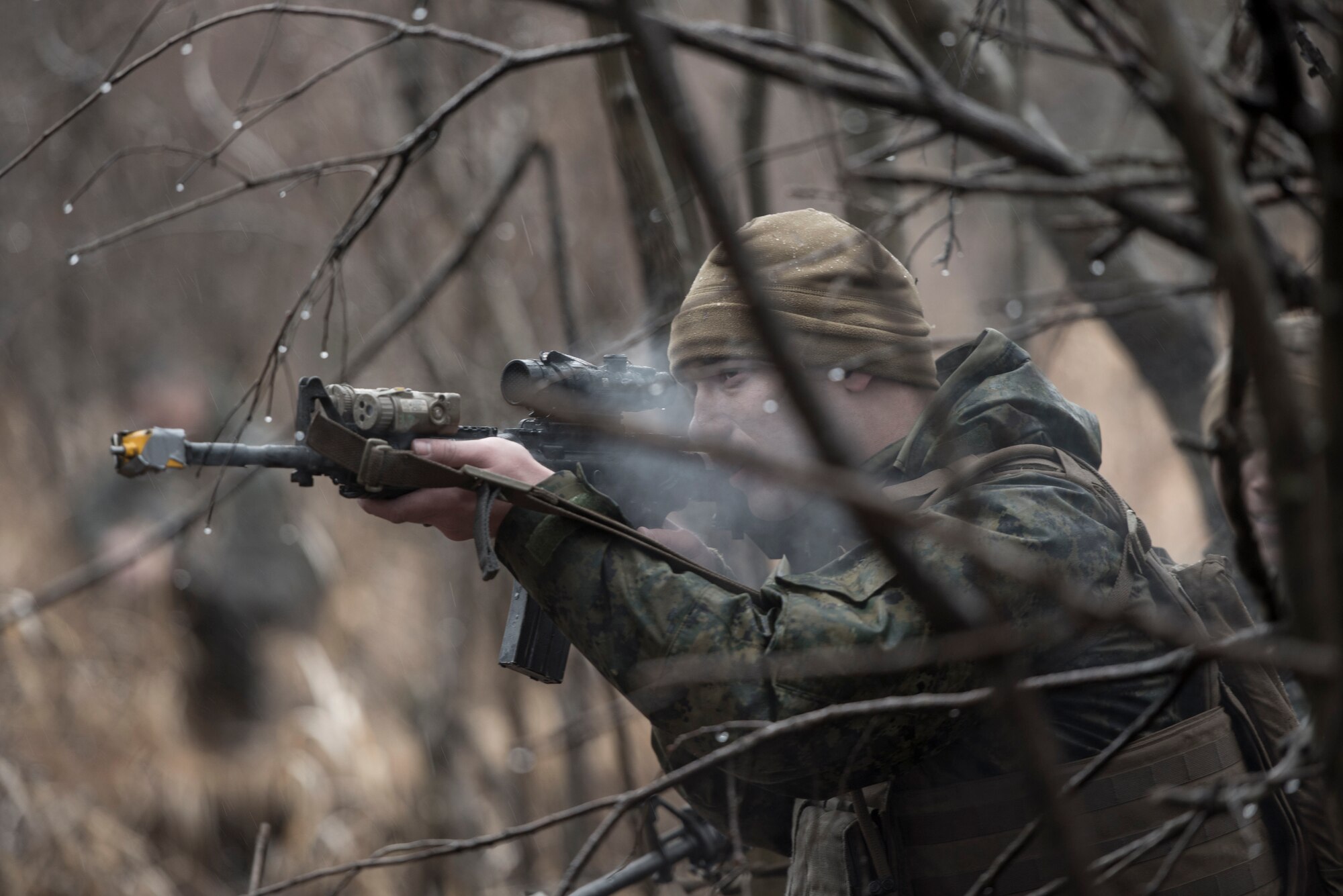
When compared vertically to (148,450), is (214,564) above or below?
above

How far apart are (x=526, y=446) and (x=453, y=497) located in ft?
1.05

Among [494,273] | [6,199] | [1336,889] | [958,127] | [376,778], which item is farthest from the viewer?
[6,199]

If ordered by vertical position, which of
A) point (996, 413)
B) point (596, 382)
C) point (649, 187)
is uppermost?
point (649, 187)

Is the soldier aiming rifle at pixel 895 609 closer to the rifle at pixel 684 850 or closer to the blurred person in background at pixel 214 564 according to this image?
the rifle at pixel 684 850

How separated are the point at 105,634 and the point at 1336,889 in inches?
249

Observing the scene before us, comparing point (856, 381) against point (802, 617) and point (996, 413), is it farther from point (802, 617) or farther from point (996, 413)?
point (802, 617)

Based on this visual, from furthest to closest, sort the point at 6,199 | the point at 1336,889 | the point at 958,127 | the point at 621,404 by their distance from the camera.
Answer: the point at 6,199 → the point at 621,404 → the point at 1336,889 → the point at 958,127

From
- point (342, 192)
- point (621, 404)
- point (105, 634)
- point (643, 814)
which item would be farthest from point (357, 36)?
point (643, 814)

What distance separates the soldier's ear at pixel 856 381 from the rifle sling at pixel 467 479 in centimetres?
42

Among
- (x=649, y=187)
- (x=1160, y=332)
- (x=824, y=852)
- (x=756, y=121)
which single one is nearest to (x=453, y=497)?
(x=824, y=852)

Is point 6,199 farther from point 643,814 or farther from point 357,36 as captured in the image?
point 643,814

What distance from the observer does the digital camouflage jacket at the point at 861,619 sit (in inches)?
64.1

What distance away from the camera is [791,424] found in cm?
197

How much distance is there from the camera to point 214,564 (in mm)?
7543
